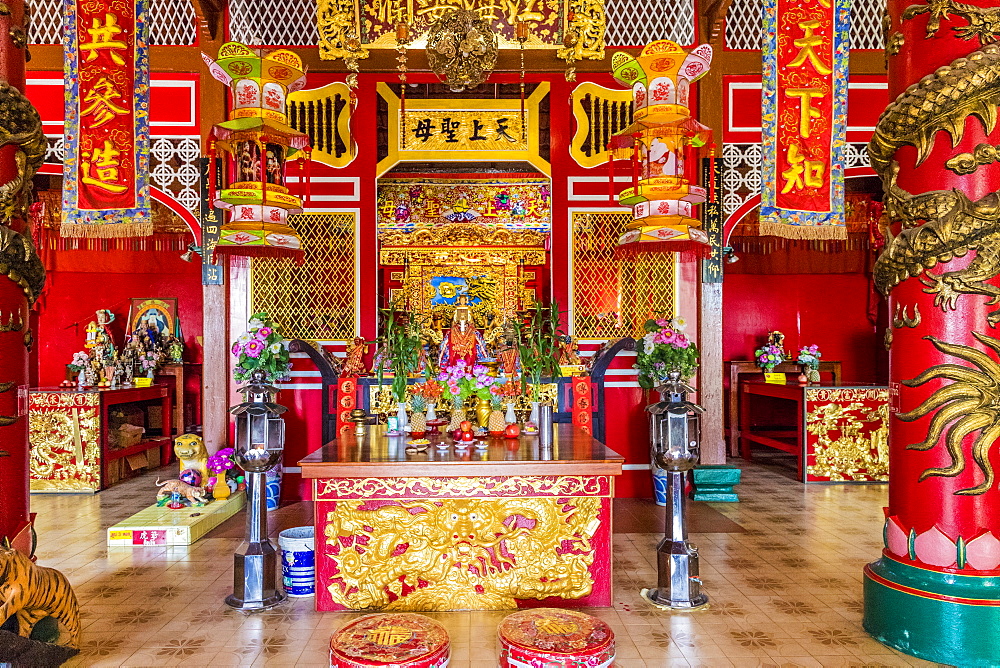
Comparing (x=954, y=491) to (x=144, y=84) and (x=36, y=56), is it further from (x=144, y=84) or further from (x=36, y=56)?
(x=36, y=56)

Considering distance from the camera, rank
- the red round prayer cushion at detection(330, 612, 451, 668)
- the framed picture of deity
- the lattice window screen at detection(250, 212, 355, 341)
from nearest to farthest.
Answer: the red round prayer cushion at detection(330, 612, 451, 668) < the lattice window screen at detection(250, 212, 355, 341) < the framed picture of deity

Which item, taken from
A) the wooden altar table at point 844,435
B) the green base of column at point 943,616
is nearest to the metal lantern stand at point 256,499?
the green base of column at point 943,616

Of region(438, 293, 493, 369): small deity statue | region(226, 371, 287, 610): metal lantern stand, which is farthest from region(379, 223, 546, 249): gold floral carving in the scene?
region(226, 371, 287, 610): metal lantern stand

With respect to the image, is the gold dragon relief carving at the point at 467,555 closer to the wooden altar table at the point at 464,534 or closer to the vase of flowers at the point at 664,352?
the wooden altar table at the point at 464,534

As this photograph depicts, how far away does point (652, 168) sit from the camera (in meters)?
4.59

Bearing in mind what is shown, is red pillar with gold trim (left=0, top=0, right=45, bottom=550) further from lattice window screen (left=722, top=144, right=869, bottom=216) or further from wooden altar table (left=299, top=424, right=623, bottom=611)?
lattice window screen (left=722, top=144, right=869, bottom=216)

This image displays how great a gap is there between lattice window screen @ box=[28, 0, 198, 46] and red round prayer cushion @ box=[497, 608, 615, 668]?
6.40 meters

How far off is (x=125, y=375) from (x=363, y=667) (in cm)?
632

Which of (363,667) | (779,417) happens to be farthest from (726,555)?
(779,417)

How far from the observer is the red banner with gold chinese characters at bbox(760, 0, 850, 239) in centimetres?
407

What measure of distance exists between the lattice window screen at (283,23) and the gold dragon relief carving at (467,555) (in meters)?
5.22

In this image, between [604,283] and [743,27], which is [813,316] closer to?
[604,283]

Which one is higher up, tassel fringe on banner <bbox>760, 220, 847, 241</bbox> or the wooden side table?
tassel fringe on banner <bbox>760, 220, 847, 241</bbox>

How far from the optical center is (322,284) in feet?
21.1
